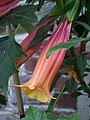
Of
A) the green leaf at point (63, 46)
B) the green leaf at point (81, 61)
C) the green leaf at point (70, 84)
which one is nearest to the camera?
the green leaf at point (63, 46)

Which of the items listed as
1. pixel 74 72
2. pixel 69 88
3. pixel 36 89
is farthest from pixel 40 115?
pixel 69 88

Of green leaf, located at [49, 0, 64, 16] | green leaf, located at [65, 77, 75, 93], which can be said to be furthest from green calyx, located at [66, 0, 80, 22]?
green leaf, located at [65, 77, 75, 93]

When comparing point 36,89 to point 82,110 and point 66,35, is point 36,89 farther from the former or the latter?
point 82,110

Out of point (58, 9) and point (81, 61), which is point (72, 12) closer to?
point (58, 9)

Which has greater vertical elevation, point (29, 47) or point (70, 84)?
point (29, 47)

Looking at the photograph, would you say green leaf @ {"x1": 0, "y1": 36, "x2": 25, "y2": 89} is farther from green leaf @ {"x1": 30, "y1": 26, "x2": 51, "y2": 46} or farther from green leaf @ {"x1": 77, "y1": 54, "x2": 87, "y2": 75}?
green leaf @ {"x1": 77, "y1": 54, "x2": 87, "y2": 75}

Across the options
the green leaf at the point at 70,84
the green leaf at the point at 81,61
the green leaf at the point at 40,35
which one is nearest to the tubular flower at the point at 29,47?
the green leaf at the point at 40,35

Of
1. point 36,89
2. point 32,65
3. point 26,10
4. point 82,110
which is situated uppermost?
point 26,10

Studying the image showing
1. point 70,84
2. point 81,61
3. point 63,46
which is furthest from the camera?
point 70,84

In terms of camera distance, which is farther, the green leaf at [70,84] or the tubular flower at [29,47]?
the green leaf at [70,84]

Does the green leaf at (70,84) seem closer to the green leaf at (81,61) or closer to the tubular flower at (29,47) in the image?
the green leaf at (81,61)

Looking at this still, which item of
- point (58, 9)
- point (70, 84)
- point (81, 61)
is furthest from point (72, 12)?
point (70, 84)
